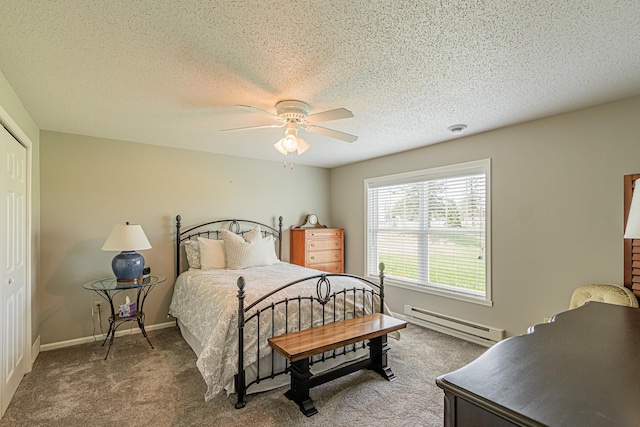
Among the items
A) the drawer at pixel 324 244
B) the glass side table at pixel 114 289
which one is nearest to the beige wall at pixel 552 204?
the drawer at pixel 324 244

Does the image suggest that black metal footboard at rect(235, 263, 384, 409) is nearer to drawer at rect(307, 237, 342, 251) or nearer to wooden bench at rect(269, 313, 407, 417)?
wooden bench at rect(269, 313, 407, 417)

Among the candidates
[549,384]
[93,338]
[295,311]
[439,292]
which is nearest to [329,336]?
[295,311]

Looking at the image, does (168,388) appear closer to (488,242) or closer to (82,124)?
(82,124)

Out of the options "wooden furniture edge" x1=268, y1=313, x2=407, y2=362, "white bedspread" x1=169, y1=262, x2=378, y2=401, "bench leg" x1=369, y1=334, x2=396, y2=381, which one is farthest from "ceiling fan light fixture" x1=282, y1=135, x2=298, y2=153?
"bench leg" x1=369, y1=334, x2=396, y2=381

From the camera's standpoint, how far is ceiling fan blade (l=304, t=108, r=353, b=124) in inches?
86.2

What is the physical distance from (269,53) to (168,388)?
8.56ft

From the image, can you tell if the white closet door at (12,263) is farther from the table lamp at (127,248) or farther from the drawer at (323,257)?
the drawer at (323,257)

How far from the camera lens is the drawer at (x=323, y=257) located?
4.81 metres

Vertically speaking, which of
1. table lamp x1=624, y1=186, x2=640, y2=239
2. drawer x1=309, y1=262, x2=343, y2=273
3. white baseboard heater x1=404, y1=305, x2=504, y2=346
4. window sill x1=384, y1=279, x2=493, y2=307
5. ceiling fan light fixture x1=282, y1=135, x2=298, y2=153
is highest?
ceiling fan light fixture x1=282, y1=135, x2=298, y2=153

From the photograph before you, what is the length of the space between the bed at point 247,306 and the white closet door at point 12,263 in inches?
50.7

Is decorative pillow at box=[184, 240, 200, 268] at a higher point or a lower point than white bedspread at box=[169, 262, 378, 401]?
higher

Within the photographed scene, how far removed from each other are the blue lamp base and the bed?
52 centimetres

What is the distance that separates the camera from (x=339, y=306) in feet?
9.27

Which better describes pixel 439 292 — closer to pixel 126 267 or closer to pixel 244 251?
pixel 244 251
